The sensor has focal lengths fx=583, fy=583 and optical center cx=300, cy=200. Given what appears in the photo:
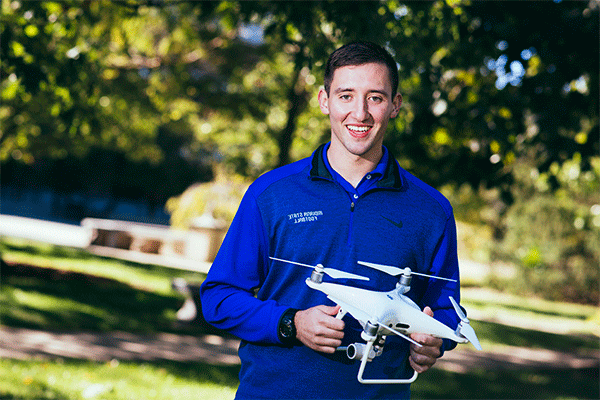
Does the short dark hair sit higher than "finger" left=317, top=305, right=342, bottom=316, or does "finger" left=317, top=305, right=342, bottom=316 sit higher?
the short dark hair

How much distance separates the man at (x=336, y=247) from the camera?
194 cm

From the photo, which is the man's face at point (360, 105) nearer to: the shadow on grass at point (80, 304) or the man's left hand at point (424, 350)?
the man's left hand at point (424, 350)

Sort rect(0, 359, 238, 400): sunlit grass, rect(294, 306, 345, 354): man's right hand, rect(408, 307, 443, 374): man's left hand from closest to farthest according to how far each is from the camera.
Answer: rect(294, 306, 345, 354): man's right hand < rect(408, 307, 443, 374): man's left hand < rect(0, 359, 238, 400): sunlit grass

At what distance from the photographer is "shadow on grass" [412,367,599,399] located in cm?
676

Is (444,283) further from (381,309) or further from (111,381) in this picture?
(111,381)

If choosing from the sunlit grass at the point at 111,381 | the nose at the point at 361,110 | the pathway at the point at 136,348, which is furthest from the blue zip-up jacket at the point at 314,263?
the pathway at the point at 136,348

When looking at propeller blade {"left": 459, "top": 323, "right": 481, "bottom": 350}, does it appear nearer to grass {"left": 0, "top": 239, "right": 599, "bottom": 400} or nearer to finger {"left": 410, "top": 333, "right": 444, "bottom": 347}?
finger {"left": 410, "top": 333, "right": 444, "bottom": 347}

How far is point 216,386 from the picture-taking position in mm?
5852

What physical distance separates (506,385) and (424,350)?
642 cm

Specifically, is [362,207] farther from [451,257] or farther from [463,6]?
[463,6]

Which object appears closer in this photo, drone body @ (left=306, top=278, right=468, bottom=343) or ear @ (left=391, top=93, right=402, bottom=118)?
drone body @ (left=306, top=278, right=468, bottom=343)

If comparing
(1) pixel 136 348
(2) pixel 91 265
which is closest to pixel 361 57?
(1) pixel 136 348

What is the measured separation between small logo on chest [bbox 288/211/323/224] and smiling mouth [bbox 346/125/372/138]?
29cm

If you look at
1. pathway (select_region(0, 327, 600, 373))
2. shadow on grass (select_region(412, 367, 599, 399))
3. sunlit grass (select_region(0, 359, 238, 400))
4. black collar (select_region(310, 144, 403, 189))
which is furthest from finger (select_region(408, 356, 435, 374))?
pathway (select_region(0, 327, 600, 373))
